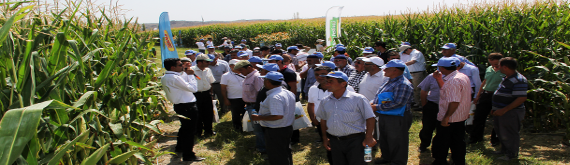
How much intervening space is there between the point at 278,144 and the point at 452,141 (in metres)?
2.32

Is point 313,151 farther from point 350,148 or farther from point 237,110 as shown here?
point 350,148

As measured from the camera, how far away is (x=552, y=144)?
5.99 meters

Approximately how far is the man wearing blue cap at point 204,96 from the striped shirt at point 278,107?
2556 mm

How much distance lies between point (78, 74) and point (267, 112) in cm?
226

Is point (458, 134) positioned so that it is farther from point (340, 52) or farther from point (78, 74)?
point (78, 74)

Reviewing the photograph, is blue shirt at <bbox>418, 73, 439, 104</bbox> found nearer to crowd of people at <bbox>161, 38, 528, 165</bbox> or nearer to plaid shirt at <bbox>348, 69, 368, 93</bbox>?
crowd of people at <bbox>161, 38, 528, 165</bbox>

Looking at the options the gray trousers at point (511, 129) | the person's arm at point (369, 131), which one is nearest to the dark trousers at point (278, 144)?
the person's arm at point (369, 131)

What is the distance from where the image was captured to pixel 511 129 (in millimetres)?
5184

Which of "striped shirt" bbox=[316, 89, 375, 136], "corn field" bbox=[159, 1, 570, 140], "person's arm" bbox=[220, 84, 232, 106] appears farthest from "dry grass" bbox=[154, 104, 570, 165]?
"striped shirt" bbox=[316, 89, 375, 136]

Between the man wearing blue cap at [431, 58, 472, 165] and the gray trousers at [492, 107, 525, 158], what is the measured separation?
819mm

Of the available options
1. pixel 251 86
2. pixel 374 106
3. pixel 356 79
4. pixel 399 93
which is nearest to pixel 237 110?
pixel 251 86

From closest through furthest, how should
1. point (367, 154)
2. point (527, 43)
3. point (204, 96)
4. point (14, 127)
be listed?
point (14, 127) < point (367, 154) < point (527, 43) < point (204, 96)

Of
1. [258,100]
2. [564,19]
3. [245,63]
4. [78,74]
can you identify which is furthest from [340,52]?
[78,74]

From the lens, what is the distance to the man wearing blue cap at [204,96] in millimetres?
6945
